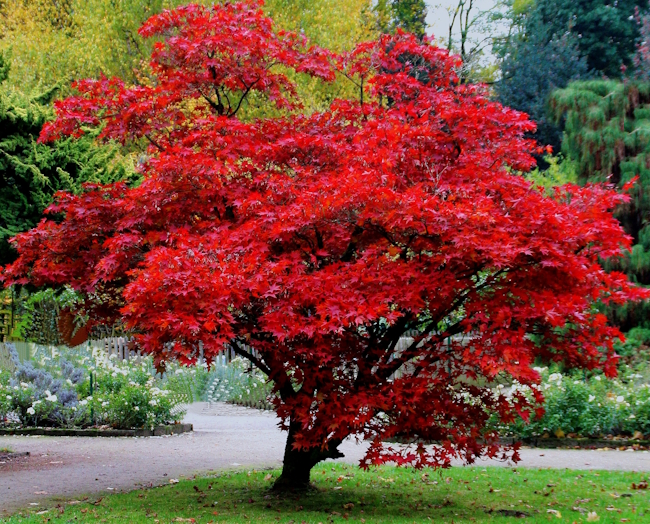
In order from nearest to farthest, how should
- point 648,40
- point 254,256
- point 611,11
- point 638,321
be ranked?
A: point 254,256 → point 638,321 → point 648,40 → point 611,11

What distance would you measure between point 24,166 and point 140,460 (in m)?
4.18

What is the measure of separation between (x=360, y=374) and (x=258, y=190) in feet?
6.19

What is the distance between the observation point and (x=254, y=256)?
20.0ft

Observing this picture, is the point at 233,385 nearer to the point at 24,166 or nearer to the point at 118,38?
the point at 24,166

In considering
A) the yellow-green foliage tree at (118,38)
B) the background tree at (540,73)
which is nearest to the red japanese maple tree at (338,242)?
the yellow-green foliage tree at (118,38)

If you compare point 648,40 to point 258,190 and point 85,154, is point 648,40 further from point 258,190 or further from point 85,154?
point 258,190

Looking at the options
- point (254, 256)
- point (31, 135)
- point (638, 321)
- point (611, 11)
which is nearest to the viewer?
point (254, 256)

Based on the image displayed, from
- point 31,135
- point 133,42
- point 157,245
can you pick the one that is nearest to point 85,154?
point 31,135

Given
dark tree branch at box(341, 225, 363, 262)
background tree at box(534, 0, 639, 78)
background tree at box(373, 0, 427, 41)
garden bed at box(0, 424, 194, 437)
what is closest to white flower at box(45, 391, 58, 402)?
garden bed at box(0, 424, 194, 437)

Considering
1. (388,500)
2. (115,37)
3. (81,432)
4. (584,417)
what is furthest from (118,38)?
(388,500)

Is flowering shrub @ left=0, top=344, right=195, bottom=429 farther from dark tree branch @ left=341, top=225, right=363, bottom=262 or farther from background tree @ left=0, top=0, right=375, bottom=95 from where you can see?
background tree @ left=0, top=0, right=375, bottom=95

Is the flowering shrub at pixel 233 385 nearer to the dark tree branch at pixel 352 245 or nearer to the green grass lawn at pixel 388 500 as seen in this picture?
the green grass lawn at pixel 388 500

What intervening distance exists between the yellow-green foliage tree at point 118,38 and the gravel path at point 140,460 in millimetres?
14757

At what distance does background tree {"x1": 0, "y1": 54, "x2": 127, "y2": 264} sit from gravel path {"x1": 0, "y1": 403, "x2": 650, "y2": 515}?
2.86 m
